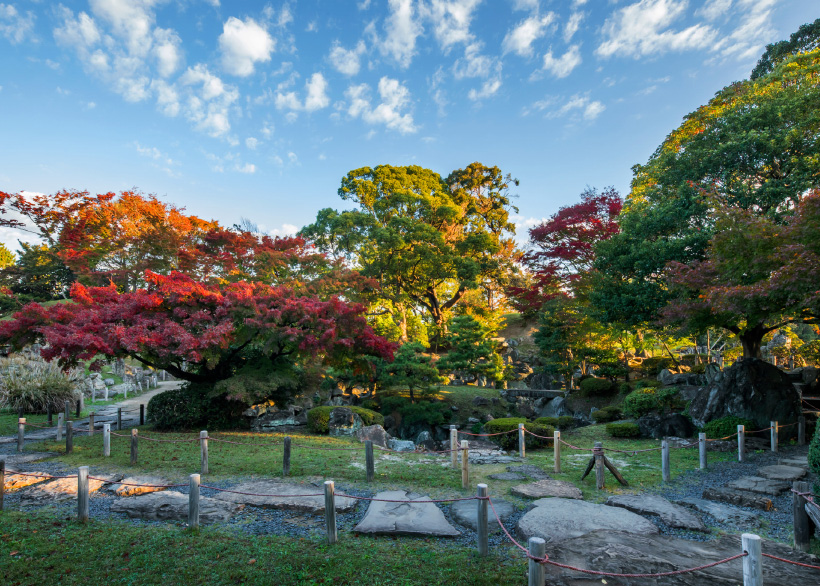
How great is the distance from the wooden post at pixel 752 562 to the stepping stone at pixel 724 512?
3.34 metres

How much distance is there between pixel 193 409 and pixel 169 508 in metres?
6.83

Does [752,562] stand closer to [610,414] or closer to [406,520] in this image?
[406,520]

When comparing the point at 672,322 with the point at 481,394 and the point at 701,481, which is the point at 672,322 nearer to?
the point at 701,481

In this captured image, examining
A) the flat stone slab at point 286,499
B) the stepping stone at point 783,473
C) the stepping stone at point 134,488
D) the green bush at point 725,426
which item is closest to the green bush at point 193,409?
the stepping stone at point 134,488

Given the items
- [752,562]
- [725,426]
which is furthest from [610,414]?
[752,562]

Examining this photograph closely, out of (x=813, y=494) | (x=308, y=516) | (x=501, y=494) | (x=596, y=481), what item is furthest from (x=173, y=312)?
(x=813, y=494)

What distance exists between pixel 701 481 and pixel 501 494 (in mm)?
4245

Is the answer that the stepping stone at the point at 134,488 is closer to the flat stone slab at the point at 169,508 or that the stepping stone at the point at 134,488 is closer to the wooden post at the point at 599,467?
the flat stone slab at the point at 169,508

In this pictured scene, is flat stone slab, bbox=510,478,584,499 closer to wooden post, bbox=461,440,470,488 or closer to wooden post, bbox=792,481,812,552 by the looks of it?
wooden post, bbox=461,440,470,488

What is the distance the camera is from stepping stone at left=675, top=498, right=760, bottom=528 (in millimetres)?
6110

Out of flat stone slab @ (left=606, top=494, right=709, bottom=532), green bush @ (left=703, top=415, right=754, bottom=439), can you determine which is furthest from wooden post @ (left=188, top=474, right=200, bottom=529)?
green bush @ (left=703, top=415, right=754, bottom=439)

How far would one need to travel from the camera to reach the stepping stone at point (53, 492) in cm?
674

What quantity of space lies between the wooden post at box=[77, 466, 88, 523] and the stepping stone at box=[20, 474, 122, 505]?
34.2 inches

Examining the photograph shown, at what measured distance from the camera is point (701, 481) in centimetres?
847
